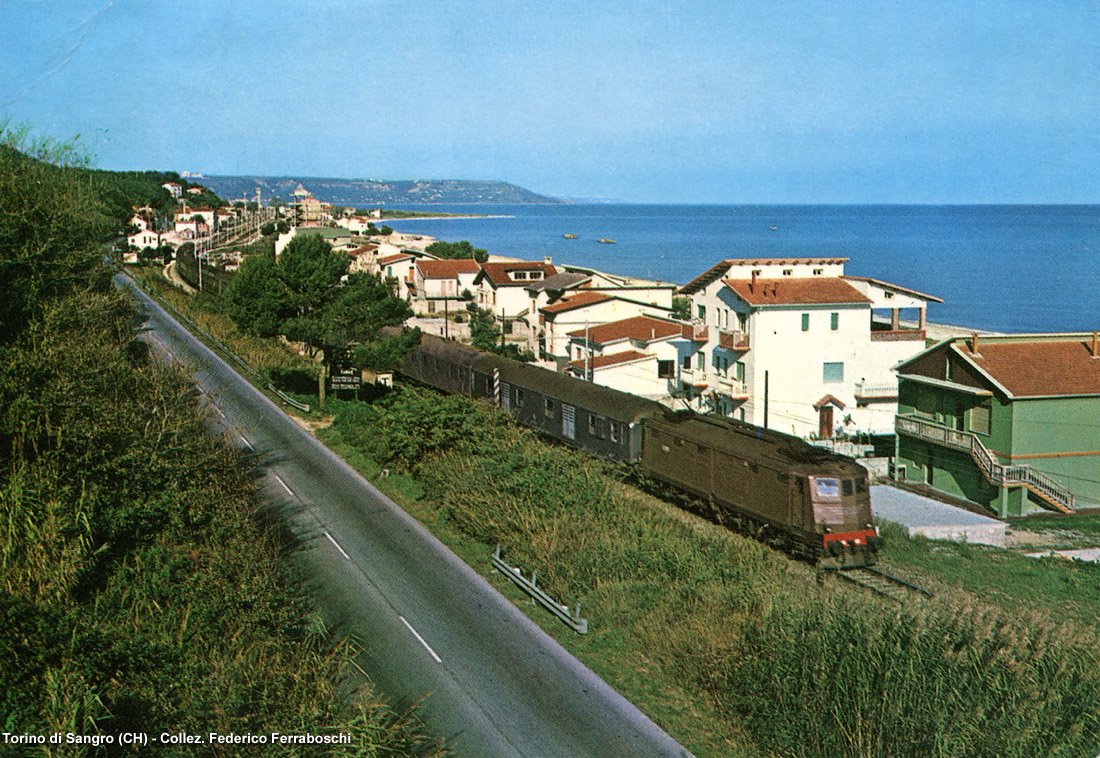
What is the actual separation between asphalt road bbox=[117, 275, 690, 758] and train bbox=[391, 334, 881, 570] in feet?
27.2

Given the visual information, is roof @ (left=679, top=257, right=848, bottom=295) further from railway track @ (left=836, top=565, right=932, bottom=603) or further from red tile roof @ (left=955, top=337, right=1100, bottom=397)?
railway track @ (left=836, top=565, right=932, bottom=603)

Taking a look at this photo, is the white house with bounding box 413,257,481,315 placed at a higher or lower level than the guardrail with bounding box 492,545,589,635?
higher

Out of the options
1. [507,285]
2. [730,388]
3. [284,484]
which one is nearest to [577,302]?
[730,388]

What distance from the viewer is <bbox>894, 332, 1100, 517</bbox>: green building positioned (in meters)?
37.0

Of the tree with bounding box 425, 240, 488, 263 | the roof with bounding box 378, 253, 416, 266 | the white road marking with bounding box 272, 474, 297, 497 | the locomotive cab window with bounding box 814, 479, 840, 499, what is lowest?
the white road marking with bounding box 272, 474, 297, 497

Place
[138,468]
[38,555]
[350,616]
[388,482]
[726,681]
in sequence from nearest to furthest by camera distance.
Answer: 1. [38,555]
2. [726,681]
3. [138,468]
4. [350,616]
5. [388,482]

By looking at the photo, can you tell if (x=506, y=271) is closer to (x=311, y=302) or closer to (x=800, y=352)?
(x=800, y=352)

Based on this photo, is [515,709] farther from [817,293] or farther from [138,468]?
[817,293]

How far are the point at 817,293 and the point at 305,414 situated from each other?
2877 centimetres

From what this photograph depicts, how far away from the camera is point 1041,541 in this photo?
32656mm

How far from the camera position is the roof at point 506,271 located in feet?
297

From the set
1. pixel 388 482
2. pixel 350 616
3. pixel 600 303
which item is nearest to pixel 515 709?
pixel 350 616

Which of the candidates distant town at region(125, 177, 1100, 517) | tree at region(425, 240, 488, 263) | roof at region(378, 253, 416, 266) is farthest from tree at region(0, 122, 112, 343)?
tree at region(425, 240, 488, 263)

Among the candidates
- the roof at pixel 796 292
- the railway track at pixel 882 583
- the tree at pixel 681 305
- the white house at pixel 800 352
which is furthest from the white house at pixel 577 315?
the railway track at pixel 882 583
